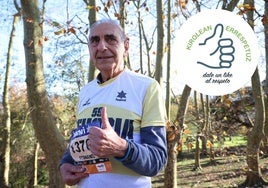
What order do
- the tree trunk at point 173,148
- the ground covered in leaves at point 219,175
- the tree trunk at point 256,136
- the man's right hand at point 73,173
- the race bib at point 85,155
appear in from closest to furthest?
1. the race bib at point 85,155
2. the man's right hand at point 73,173
3. the tree trunk at point 173,148
4. the tree trunk at point 256,136
5. the ground covered in leaves at point 219,175

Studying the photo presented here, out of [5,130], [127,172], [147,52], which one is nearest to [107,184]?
[127,172]

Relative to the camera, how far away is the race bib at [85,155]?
1.71 metres

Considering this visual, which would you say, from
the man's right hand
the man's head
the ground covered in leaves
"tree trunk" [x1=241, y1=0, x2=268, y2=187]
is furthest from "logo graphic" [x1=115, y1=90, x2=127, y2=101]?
the ground covered in leaves

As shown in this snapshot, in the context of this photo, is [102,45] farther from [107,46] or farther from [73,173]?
[73,173]

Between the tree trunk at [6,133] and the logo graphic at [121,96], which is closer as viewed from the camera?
the logo graphic at [121,96]

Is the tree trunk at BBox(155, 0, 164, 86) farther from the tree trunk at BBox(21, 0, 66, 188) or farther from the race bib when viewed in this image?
the race bib

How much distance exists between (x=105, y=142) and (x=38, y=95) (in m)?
4.46

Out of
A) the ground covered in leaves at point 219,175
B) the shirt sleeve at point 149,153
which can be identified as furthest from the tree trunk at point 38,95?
the ground covered in leaves at point 219,175

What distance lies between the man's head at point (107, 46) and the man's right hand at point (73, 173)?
510 mm

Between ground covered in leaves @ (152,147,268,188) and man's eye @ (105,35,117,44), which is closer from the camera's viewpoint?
man's eye @ (105,35,117,44)

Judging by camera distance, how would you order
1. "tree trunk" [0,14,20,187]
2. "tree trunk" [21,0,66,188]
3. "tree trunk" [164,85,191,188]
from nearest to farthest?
1. "tree trunk" [21,0,66,188]
2. "tree trunk" [164,85,191,188]
3. "tree trunk" [0,14,20,187]

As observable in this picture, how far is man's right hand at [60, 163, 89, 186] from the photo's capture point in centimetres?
185

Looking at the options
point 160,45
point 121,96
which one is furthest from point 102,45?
point 160,45

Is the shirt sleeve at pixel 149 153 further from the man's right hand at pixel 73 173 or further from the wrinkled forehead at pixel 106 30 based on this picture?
the wrinkled forehead at pixel 106 30
